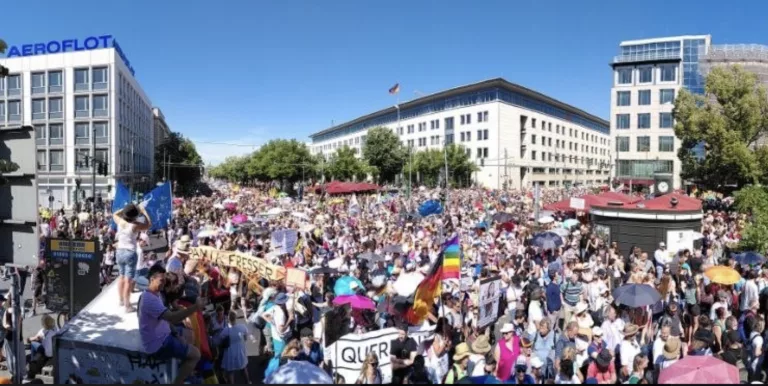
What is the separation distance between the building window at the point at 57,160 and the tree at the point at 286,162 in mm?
25838

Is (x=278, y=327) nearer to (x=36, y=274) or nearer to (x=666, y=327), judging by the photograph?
(x=666, y=327)

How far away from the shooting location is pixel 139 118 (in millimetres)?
78562

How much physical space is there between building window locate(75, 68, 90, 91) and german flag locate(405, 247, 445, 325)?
59.8m

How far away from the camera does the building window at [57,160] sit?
5578cm

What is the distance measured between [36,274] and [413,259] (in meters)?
10.2

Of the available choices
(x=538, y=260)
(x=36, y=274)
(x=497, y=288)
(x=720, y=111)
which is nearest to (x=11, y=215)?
(x=497, y=288)

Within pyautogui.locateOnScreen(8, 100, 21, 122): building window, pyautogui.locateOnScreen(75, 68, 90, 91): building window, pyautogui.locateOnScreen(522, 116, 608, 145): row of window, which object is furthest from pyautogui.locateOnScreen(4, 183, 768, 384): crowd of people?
pyautogui.locateOnScreen(522, 116, 608, 145): row of window

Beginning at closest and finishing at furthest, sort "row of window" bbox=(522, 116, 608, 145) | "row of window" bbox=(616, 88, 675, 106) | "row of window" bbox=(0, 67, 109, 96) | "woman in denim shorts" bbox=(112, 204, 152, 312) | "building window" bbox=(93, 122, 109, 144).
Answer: "woman in denim shorts" bbox=(112, 204, 152, 312) < "row of window" bbox=(0, 67, 109, 96) < "building window" bbox=(93, 122, 109, 144) < "row of window" bbox=(616, 88, 675, 106) < "row of window" bbox=(522, 116, 608, 145)

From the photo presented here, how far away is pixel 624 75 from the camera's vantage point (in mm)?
71562

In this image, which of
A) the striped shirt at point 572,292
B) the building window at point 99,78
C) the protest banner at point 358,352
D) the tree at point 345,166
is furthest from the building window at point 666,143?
the protest banner at point 358,352

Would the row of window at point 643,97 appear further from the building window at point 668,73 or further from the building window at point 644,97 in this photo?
the building window at point 668,73

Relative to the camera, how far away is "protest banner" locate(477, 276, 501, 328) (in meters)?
8.99

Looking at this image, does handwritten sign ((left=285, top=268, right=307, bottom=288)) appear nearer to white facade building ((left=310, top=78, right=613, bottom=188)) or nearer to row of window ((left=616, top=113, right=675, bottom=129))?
white facade building ((left=310, top=78, right=613, bottom=188))

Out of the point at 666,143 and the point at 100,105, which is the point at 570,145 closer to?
the point at 666,143
